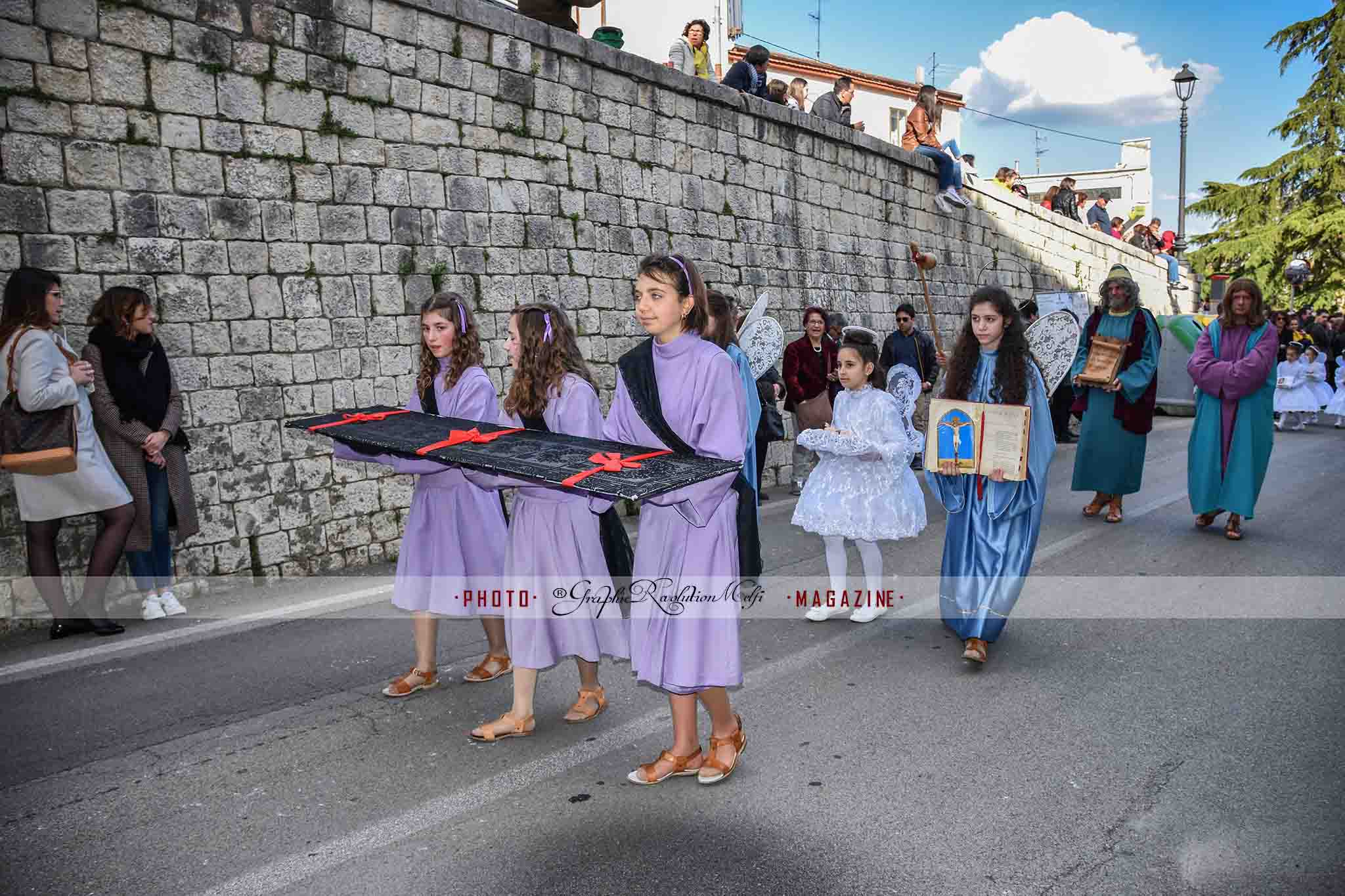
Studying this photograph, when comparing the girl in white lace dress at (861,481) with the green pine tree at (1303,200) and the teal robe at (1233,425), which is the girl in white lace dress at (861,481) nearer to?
the teal robe at (1233,425)

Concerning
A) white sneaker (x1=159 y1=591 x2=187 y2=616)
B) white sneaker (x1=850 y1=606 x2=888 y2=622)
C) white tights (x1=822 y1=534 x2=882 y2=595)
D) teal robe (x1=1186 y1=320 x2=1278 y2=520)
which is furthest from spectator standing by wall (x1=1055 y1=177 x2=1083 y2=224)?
white sneaker (x1=159 y1=591 x2=187 y2=616)

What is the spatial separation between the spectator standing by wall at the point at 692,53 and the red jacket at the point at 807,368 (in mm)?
4440

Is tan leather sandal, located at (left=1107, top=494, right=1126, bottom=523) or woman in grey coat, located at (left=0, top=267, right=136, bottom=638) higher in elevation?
woman in grey coat, located at (left=0, top=267, right=136, bottom=638)

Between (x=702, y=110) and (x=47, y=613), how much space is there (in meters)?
8.61

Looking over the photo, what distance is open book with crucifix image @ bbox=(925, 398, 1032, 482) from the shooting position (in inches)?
194

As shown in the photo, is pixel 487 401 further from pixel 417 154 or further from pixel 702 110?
pixel 702 110

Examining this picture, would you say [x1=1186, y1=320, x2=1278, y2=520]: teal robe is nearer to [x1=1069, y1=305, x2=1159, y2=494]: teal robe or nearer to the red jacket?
[x1=1069, y1=305, x2=1159, y2=494]: teal robe

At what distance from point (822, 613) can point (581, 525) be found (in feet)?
7.43

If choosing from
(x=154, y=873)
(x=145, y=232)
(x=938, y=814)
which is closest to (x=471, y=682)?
(x=154, y=873)

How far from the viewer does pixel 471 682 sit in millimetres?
4852

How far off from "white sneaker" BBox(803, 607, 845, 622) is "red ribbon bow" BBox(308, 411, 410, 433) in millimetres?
2687

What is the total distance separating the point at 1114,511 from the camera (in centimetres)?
857

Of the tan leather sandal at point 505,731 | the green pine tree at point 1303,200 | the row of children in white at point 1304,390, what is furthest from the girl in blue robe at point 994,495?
the green pine tree at point 1303,200

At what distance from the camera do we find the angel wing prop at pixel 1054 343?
5.46m
